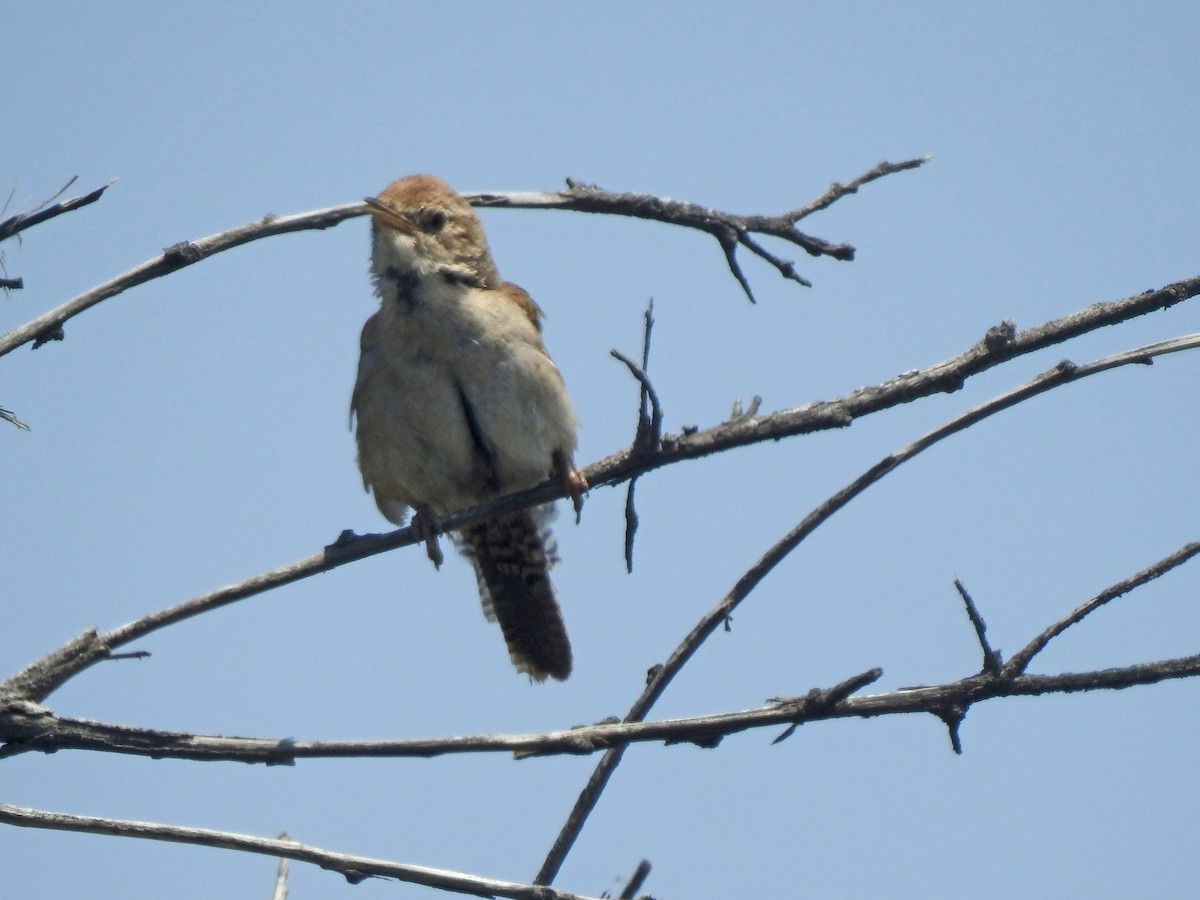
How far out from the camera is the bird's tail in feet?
17.8

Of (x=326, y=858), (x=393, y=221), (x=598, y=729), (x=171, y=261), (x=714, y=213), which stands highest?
(x=393, y=221)

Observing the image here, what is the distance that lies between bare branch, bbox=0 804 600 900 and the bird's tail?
313 cm

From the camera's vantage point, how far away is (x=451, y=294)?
4.91m

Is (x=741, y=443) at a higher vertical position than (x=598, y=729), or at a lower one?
higher

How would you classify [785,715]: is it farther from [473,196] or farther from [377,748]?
[473,196]

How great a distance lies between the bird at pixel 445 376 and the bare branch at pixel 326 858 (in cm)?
236

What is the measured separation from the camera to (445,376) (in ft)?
15.8

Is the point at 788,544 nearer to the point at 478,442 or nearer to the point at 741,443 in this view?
the point at 741,443

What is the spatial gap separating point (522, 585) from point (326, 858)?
3.26 metres

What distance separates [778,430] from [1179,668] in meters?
0.99

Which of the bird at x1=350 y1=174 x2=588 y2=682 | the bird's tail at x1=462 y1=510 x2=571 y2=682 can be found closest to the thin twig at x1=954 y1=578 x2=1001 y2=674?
the bird at x1=350 y1=174 x2=588 y2=682

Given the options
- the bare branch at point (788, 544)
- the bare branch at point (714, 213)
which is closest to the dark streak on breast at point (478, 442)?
the bare branch at point (714, 213)

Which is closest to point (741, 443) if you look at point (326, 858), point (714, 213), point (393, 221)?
point (714, 213)

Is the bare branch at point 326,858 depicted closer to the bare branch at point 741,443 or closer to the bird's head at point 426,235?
the bare branch at point 741,443
